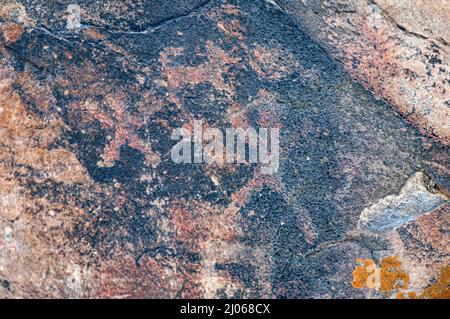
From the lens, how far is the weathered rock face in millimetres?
1978

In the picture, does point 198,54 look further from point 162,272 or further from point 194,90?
point 162,272

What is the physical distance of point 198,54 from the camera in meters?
2.21

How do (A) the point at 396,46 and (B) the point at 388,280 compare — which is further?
(A) the point at 396,46

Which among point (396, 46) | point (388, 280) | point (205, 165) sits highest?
point (396, 46)

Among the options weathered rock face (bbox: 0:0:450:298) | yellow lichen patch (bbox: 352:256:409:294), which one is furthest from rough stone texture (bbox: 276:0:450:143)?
yellow lichen patch (bbox: 352:256:409:294)

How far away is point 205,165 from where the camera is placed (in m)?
2.08

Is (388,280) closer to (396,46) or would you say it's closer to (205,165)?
(205,165)

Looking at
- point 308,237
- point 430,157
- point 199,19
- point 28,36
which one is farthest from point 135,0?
point 430,157

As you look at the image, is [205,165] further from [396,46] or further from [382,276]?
[396,46]

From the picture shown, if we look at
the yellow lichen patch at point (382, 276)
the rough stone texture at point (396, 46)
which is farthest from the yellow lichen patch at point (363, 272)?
the rough stone texture at point (396, 46)

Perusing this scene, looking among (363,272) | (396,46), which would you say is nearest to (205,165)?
(363,272)

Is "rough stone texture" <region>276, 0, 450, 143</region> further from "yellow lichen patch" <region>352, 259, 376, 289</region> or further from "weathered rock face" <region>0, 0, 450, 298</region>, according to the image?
"yellow lichen patch" <region>352, 259, 376, 289</region>

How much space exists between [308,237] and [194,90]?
2.56 feet

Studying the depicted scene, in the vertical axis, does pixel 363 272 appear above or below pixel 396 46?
below
